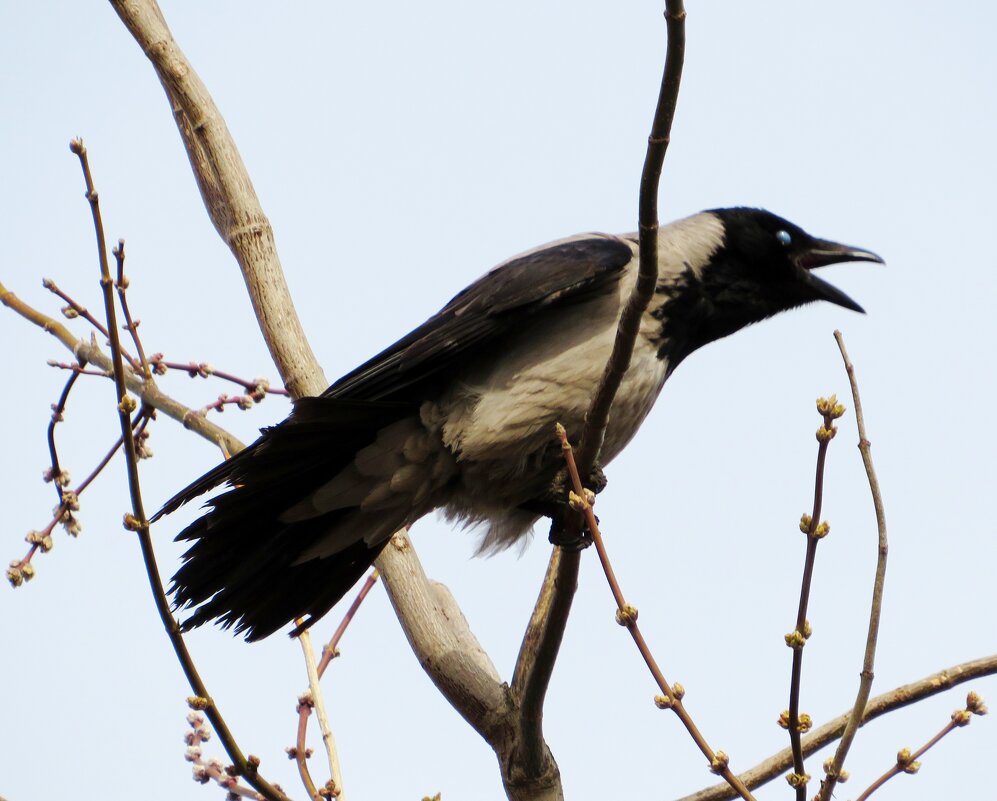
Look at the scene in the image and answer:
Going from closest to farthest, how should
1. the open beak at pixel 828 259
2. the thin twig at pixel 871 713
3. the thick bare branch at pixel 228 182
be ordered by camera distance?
1. the thin twig at pixel 871 713
2. the thick bare branch at pixel 228 182
3. the open beak at pixel 828 259

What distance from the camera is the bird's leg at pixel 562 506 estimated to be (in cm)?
341

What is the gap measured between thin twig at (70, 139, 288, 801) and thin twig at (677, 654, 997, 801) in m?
1.30

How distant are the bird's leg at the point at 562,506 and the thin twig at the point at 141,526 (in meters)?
1.14

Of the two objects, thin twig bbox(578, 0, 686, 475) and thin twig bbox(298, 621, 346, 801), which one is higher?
thin twig bbox(578, 0, 686, 475)

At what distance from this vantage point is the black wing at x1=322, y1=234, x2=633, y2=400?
3.97 metres

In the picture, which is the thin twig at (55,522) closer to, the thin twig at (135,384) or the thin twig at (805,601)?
the thin twig at (135,384)

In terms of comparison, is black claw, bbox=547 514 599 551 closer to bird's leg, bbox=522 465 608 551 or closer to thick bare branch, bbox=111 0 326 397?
bird's leg, bbox=522 465 608 551

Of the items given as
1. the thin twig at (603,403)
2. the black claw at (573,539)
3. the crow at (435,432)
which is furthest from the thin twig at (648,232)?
the crow at (435,432)

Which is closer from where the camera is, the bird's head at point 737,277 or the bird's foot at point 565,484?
the bird's foot at point 565,484

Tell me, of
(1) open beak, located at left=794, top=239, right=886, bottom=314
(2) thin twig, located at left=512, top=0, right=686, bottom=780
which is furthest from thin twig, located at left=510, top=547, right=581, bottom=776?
(1) open beak, located at left=794, top=239, right=886, bottom=314

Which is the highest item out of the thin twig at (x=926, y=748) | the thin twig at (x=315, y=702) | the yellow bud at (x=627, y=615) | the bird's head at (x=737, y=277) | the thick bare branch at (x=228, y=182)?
the thick bare branch at (x=228, y=182)

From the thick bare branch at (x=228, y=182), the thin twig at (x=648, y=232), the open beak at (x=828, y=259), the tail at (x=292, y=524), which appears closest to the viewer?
the thin twig at (x=648, y=232)

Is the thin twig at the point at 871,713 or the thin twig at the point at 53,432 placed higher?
the thin twig at the point at 53,432

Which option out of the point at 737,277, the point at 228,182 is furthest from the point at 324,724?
the point at 737,277
